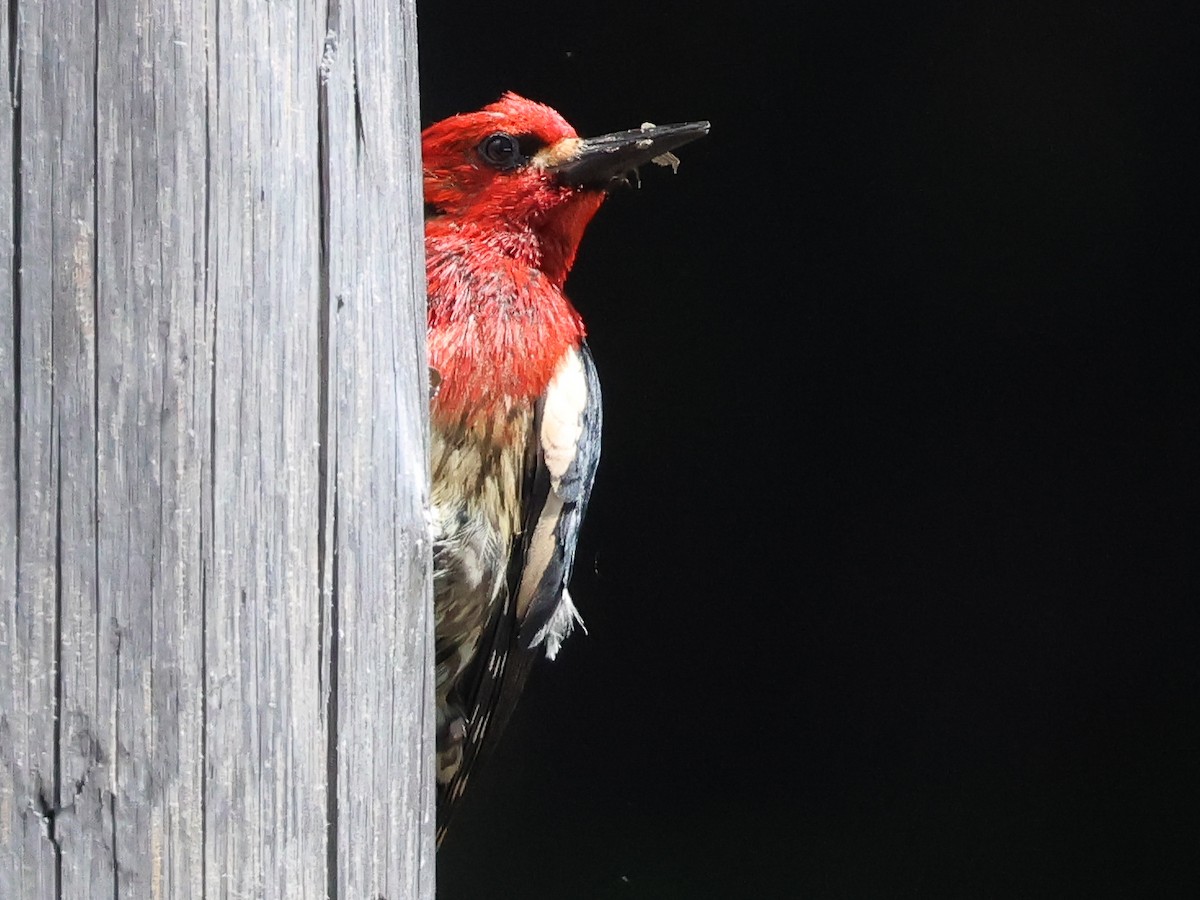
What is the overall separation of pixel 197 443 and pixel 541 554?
175 centimetres

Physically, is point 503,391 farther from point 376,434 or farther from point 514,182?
point 376,434

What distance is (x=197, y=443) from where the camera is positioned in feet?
3.29

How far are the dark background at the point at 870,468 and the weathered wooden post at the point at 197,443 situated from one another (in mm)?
3361

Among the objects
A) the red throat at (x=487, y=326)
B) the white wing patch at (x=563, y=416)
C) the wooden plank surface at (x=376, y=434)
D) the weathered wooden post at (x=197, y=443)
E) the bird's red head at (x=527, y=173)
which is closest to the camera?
the weathered wooden post at (x=197, y=443)

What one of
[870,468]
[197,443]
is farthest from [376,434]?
[870,468]

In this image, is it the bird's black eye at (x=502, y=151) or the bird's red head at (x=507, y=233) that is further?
the bird's black eye at (x=502, y=151)

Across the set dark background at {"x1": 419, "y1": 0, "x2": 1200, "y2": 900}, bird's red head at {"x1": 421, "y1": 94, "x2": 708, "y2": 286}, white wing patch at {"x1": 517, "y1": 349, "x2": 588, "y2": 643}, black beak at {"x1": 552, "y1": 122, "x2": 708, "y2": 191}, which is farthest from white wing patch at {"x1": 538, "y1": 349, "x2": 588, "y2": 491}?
dark background at {"x1": 419, "y1": 0, "x2": 1200, "y2": 900}

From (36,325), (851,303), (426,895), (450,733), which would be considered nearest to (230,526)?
(36,325)

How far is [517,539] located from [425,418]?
1441 mm

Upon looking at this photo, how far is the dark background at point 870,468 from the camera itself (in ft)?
13.8

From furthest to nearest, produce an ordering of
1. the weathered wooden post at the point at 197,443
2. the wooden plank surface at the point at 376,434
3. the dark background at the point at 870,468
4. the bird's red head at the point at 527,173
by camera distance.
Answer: the dark background at the point at 870,468
the bird's red head at the point at 527,173
the wooden plank surface at the point at 376,434
the weathered wooden post at the point at 197,443

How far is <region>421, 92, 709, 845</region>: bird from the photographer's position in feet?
7.85

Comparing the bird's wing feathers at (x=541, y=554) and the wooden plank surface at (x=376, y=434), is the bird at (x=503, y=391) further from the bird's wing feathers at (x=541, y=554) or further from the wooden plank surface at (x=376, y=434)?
the wooden plank surface at (x=376, y=434)

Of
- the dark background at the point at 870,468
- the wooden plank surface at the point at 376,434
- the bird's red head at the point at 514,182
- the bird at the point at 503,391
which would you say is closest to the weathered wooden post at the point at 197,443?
the wooden plank surface at the point at 376,434
